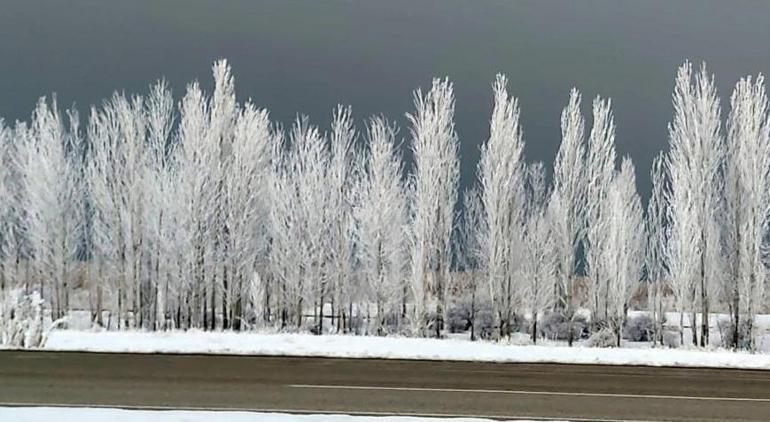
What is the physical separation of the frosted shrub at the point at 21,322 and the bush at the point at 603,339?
18.6 metres

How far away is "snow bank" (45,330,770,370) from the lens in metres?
18.7

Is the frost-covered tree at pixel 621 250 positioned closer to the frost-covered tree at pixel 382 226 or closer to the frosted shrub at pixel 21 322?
the frost-covered tree at pixel 382 226

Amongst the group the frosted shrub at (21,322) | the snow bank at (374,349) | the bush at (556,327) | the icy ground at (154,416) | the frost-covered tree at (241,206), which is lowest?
the bush at (556,327)

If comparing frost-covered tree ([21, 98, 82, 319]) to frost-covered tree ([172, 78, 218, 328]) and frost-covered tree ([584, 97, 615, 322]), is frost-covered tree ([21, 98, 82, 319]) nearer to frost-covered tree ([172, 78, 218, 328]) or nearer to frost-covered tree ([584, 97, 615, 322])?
frost-covered tree ([172, 78, 218, 328])

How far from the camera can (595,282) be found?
31.4 m

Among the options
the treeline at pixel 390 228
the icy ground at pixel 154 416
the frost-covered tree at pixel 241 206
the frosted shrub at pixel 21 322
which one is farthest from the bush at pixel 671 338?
the icy ground at pixel 154 416

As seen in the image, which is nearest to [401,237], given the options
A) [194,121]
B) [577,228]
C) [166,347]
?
[577,228]

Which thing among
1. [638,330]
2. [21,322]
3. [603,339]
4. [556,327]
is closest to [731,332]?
[638,330]

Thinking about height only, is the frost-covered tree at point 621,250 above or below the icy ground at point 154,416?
above

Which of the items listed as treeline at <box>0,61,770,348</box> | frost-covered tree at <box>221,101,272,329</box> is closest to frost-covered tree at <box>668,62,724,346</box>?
treeline at <box>0,61,770,348</box>

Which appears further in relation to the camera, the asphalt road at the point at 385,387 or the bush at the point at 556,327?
the bush at the point at 556,327

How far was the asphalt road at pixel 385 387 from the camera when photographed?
11.2 meters

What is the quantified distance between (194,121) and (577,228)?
15660 mm

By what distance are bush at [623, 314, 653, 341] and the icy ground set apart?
76.7ft
